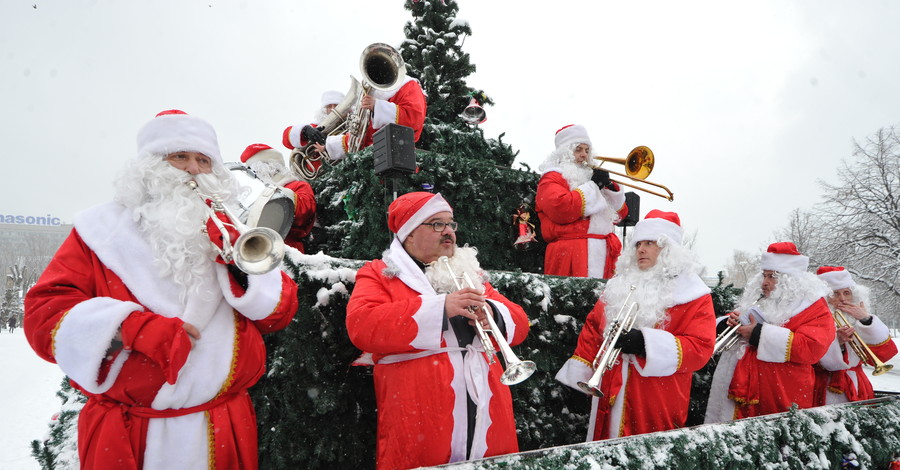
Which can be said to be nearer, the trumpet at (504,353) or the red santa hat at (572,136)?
the trumpet at (504,353)

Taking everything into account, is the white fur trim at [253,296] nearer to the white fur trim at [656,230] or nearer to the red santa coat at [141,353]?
the red santa coat at [141,353]

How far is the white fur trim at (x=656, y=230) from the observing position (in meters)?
3.79

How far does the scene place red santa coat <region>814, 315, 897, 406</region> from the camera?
4.49 meters

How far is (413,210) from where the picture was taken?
9.92 feet

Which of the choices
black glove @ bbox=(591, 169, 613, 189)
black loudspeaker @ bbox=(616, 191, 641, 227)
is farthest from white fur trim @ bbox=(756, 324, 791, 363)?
black loudspeaker @ bbox=(616, 191, 641, 227)

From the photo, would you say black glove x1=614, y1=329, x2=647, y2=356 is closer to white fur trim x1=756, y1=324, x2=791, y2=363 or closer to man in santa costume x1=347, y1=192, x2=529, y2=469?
man in santa costume x1=347, y1=192, x2=529, y2=469

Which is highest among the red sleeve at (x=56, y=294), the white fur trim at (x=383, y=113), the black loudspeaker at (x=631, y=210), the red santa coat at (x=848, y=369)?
the white fur trim at (x=383, y=113)

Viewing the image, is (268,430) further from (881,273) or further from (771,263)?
(881,273)

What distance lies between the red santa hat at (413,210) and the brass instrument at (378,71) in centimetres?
248

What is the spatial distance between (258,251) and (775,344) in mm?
3867

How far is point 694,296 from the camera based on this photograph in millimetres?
3484

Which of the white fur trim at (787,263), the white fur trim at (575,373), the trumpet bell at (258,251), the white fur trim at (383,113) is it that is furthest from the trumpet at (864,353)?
the trumpet bell at (258,251)

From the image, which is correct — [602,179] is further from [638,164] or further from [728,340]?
[728,340]

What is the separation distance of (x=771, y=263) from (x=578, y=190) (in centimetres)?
180
